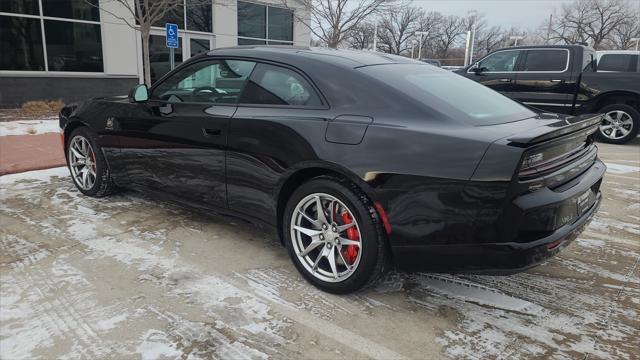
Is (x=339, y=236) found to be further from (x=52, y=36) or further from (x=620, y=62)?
(x=52, y=36)

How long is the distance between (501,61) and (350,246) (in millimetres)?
8589

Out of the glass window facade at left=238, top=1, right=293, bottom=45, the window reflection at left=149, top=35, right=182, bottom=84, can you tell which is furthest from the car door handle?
the glass window facade at left=238, top=1, right=293, bottom=45

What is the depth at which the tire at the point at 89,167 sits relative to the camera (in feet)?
14.6

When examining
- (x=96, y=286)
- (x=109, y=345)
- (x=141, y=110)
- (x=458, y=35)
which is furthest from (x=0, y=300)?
(x=458, y=35)

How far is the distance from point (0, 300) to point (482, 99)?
330 centimetres

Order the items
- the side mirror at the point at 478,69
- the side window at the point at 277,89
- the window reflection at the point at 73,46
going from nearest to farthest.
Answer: the side window at the point at 277,89, the side mirror at the point at 478,69, the window reflection at the point at 73,46

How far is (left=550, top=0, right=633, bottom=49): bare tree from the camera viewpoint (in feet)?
152

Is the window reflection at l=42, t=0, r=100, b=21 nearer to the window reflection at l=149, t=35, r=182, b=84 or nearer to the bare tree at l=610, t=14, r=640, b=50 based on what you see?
the window reflection at l=149, t=35, r=182, b=84

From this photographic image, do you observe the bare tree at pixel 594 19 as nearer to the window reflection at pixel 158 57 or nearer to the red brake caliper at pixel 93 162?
the window reflection at pixel 158 57

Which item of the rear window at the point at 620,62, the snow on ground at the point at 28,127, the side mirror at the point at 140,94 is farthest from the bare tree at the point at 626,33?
the side mirror at the point at 140,94

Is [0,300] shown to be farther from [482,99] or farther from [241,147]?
[482,99]

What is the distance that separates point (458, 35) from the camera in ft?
225

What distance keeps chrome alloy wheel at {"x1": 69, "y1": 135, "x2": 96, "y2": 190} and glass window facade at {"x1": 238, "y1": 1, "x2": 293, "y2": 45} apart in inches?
524

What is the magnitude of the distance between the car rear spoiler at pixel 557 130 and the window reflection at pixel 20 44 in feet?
42.0
